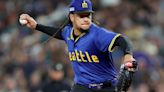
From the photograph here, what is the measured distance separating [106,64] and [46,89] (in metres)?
3.78

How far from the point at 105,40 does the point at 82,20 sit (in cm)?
49

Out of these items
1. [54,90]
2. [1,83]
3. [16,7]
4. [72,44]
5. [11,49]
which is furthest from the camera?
[16,7]

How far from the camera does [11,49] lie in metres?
15.7

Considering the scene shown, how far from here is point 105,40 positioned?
25.3 feet

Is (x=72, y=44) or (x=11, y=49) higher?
(x=72, y=44)

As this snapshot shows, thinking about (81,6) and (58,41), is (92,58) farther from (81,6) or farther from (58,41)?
(58,41)

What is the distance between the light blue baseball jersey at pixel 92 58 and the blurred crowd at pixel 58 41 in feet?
12.6

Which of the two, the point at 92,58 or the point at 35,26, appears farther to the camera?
the point at 35,26

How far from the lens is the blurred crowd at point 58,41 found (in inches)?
530

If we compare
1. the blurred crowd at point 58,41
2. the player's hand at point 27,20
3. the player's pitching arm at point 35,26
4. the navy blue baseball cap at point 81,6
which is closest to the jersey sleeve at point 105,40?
the navy blue baseball cap at point 81,6

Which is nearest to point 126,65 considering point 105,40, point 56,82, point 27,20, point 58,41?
point 105,40

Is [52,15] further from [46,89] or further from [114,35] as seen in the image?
[114,35]

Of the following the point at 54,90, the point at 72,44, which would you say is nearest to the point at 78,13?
the point at 72,44

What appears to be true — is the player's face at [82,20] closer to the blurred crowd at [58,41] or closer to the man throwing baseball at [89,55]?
the man throwing baseball at [89,55]
